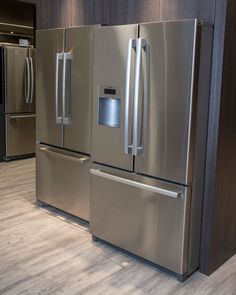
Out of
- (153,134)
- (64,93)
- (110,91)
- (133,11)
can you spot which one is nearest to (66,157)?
(64,93)

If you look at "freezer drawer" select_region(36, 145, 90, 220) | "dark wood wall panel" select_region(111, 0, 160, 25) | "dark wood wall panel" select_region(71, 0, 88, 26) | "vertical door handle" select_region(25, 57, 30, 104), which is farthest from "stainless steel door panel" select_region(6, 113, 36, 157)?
"dark wood wall panel" select_region(111, 0, 160, 25)

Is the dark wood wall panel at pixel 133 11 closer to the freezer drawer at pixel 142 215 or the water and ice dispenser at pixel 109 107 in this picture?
the water and ice dispenser at pixel 109 107

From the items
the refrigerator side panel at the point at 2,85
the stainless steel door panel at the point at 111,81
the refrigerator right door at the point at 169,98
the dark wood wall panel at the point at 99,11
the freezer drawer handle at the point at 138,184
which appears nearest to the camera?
the refrigerator right door at the point at 169,98

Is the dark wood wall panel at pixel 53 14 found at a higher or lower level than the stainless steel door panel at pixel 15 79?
higher

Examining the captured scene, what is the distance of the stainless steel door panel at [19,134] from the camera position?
6.11 m

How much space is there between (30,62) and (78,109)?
293 centimetres

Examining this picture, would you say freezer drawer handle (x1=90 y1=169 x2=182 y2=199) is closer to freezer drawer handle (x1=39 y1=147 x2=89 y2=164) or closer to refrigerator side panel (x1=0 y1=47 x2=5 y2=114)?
freezer drawer handle (x1=39 y1=147 x2=89 y2=164)

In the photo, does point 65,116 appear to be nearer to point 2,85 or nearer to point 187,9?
point 187,9

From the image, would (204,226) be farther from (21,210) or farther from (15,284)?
(21,210)

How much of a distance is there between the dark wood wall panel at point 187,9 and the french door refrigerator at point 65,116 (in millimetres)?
695

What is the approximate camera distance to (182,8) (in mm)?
2762

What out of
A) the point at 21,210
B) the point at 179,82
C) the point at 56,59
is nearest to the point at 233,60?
the point at 179,82

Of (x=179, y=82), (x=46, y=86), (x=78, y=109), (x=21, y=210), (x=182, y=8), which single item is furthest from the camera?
(x=21, y=210)

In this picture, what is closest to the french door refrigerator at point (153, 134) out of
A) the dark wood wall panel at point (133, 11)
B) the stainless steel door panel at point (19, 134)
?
the dark wood wall panel at point (133, 11)
